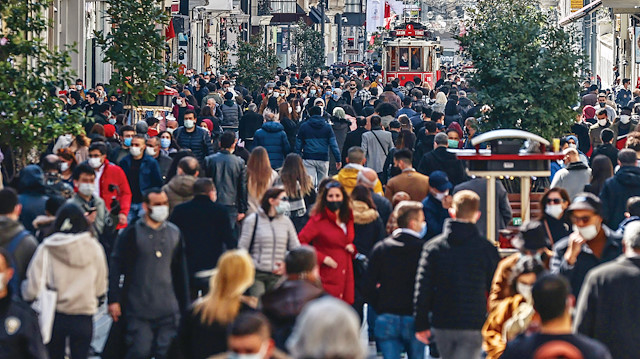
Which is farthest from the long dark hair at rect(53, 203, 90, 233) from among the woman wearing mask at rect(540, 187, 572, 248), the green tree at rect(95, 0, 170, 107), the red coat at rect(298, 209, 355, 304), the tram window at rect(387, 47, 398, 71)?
the tram window at rect(387, 47, 398, 71)

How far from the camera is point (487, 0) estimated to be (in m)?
50.0

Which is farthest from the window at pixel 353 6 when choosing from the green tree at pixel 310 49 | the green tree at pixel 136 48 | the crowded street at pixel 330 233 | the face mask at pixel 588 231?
the face mask at pixel 588 231

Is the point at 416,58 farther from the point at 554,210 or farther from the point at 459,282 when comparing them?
the point at 459,282

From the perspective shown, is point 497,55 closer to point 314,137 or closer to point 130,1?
point 314,137

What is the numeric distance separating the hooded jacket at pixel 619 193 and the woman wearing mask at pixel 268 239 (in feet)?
11.2

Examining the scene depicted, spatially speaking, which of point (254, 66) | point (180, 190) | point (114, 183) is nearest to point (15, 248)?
point (180, 190)

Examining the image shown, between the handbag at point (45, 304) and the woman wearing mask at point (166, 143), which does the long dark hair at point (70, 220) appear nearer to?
the handbag at point (45, 304)

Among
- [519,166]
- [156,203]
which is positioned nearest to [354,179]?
[519,166]

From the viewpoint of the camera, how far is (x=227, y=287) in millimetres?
7078


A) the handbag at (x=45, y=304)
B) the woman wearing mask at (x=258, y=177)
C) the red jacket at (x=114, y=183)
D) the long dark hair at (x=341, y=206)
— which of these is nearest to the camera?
the handbag at (x=45, y=304)

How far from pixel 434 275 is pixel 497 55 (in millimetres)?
9298

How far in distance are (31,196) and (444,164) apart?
216 inches

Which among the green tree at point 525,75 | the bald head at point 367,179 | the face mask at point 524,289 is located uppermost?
the green tree at point 525,75

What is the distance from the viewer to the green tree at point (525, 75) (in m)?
17.5
